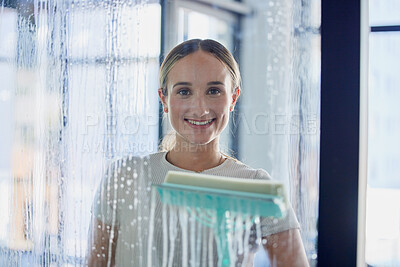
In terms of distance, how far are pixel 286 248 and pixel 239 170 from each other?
103mm

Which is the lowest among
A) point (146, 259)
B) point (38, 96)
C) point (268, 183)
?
point (146, 259)

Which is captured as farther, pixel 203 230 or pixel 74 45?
pixel 74 45

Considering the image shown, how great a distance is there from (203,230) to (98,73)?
260mm

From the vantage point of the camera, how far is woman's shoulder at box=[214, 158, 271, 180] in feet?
1.44

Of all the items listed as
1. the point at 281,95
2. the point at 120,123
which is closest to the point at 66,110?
the point at 120,123

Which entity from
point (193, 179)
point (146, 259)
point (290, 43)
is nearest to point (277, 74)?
point (290, 43)

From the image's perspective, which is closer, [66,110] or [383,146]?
[383,146]

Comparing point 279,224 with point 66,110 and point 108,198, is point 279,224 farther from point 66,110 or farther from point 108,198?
point 66,110

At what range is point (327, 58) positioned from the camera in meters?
0.41

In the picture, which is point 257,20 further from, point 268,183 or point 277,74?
point 268,183

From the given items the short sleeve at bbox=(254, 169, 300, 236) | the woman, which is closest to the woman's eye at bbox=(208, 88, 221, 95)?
the woman

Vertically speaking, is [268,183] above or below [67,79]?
below

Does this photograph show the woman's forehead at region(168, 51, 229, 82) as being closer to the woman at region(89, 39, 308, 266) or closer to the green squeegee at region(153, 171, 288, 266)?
the woman at region(89, 39, 308, 266)

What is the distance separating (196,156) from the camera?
469 millimetres
